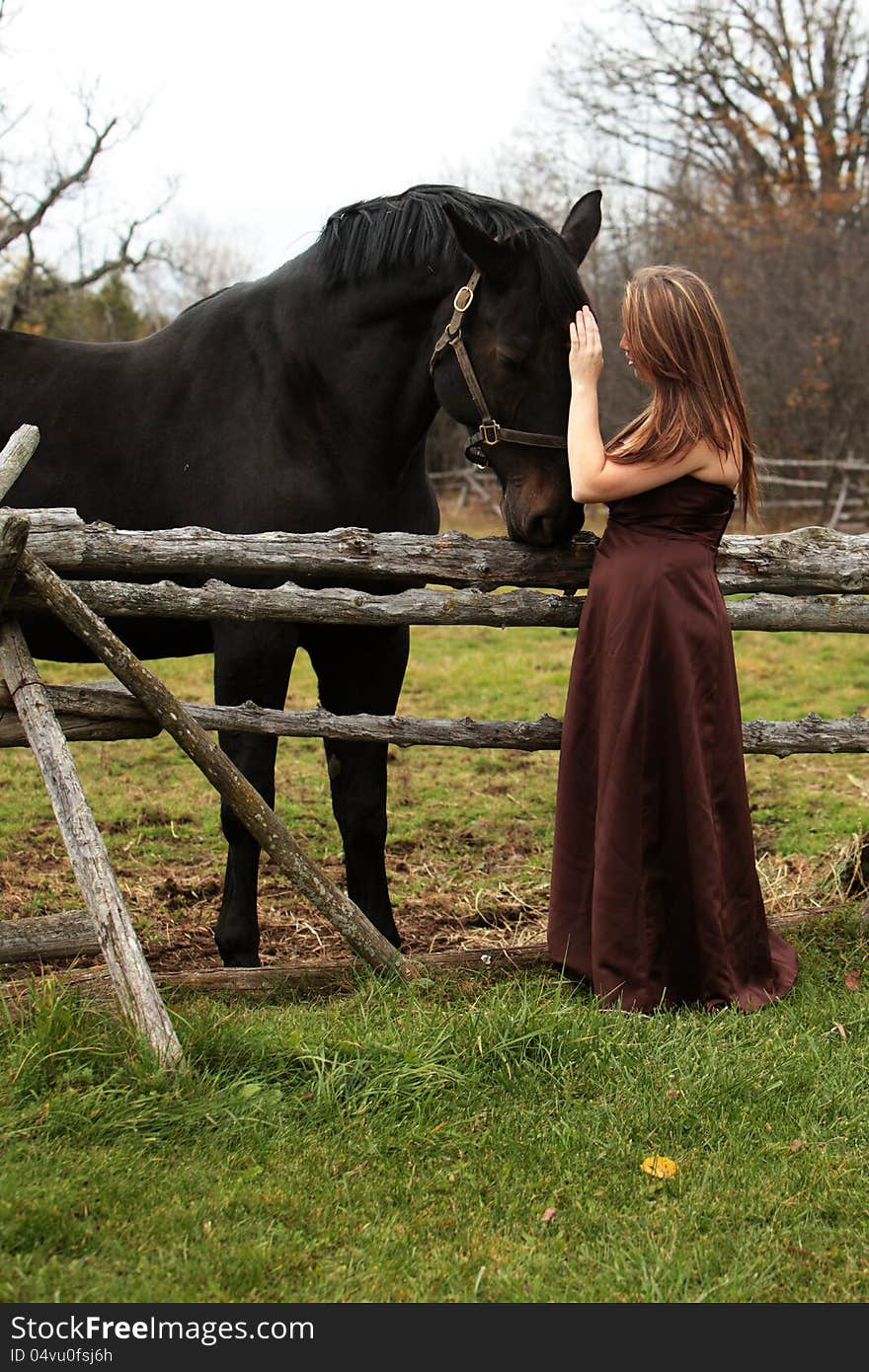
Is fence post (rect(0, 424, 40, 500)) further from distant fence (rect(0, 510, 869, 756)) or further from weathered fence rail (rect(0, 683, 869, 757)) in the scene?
weathered fence rail (rect(0, 683, 869, 757))

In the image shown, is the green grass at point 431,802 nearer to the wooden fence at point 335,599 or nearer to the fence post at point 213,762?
the wooden fence at point 335,599

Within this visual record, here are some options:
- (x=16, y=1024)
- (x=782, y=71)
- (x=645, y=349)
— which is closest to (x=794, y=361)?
(x=782, y=71)

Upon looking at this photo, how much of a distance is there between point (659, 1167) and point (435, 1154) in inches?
21.0

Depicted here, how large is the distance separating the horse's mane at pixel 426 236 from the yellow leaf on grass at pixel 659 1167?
2.44 m

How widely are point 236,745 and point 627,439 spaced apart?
5.56 ft

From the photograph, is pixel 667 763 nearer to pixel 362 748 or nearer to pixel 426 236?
pixel 362 748

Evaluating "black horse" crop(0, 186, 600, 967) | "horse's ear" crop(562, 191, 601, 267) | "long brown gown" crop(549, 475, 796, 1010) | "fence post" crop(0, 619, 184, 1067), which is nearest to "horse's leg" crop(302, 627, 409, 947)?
"black horse" crop(0, 186, 600, 967)

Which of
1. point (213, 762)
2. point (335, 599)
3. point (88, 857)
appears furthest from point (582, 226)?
point (88, 857)

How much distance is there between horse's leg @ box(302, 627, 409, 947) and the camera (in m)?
4.43

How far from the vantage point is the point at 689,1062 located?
10.6ft

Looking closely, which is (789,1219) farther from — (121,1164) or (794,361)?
(794,361)

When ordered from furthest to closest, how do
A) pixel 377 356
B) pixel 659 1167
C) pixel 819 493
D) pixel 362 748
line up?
pixel 819 493
pixel 362 748
pixel 377 356
pixel 659 1167

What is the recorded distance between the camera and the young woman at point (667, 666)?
3.58 meters

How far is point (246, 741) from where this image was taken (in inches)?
163
